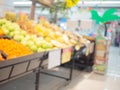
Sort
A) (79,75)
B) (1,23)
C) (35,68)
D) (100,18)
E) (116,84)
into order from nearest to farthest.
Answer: (35,68) < (1,23) < (116,84) < (79,75) < (100,18)

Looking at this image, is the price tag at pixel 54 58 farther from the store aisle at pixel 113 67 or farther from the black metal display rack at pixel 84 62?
the store aisle at pixel 113 67

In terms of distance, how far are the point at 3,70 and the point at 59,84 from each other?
1.98 meters

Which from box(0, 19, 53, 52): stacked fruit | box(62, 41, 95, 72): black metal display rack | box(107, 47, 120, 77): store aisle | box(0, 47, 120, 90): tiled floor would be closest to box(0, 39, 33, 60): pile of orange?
box(0, 19, 53, 52): stacked fruit

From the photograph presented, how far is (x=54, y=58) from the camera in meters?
2.31

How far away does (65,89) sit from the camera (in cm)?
323

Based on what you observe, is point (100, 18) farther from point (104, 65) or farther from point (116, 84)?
point (116, 84)

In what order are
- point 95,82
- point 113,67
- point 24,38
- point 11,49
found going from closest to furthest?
1. point 11,49
2. point 24,38
3. point 95,82
4. point 113,67

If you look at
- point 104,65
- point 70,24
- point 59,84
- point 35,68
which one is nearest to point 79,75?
point 104,65

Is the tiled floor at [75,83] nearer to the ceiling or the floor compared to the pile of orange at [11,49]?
nearer to the floor

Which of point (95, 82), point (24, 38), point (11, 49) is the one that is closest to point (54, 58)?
Result: point (24, 38)

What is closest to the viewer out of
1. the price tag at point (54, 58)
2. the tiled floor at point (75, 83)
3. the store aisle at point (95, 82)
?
the price tag at point (54, 58)

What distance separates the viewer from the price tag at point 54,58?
2.22 meters

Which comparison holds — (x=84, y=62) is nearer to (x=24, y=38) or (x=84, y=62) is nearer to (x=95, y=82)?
(x=95, y=82)

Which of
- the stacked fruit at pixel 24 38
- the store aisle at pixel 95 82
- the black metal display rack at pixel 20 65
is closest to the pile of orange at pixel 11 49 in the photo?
the black metal display rack at pixel 20 65
